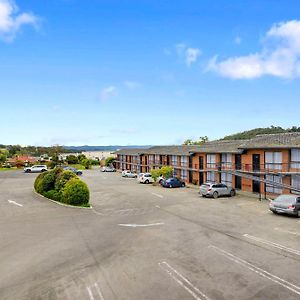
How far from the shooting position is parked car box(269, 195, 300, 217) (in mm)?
23297

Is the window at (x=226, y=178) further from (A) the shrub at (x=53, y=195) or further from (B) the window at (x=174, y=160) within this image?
(A) the shrub at (x=53, y=195)

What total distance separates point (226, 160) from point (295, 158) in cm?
1003

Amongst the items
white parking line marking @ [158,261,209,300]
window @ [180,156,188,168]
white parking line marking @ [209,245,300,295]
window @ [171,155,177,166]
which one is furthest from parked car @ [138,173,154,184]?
white parking line marking @ [158,261,209,300]

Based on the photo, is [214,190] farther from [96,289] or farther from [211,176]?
[96,289]

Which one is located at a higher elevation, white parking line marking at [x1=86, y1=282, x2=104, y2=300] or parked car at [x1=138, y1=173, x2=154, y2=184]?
parked car at [x1=138, y1=173, x2=154, y2=184]

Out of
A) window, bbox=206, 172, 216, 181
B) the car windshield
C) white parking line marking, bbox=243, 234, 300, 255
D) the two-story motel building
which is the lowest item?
white parking line marking, bbox=243, 234, 300, 255

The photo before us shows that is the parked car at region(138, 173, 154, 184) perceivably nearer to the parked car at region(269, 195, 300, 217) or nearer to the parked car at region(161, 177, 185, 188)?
the parked car at region(161, 177, 185, 188)

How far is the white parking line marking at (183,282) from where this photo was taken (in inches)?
417

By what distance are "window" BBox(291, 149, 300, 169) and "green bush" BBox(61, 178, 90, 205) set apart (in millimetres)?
18383

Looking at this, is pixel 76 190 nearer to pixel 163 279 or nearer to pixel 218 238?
pixel 218 238

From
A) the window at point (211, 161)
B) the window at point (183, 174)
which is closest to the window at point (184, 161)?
the window at point (183, 174)

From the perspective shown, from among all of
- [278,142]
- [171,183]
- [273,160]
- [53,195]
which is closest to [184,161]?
[171,183]

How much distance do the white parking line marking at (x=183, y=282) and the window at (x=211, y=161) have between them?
2991cm

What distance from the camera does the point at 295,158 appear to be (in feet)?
103
